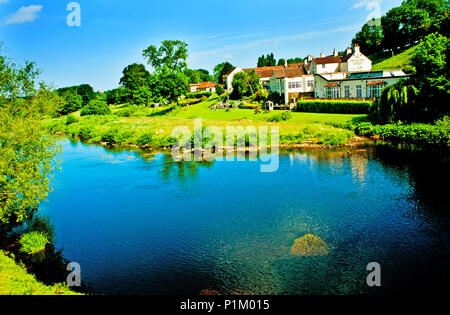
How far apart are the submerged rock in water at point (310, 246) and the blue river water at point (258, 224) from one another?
0.42 m

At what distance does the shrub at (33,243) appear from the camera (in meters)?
21.1

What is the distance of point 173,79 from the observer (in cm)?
8400

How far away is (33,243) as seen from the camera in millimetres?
21422

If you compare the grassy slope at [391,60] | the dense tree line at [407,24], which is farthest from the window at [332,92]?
the dense tree line at [407,24]

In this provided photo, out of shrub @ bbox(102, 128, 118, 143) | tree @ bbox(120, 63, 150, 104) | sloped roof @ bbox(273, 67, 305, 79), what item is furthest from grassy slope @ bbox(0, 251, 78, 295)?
tree @ bbox(120, 63, 150, 104)

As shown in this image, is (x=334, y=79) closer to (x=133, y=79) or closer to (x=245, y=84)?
(x=245, y=84)

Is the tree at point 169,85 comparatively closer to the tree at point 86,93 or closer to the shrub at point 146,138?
the shrub at point 146,138

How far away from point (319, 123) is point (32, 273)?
43720 millimetres

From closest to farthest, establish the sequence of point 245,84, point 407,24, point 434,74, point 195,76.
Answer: point 434,74, point 245,84, point 407,24, point 195,76

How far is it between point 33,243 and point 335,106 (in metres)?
50.1

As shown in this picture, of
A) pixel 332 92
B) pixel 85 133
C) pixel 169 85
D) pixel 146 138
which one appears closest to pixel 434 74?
pixel 332 92
